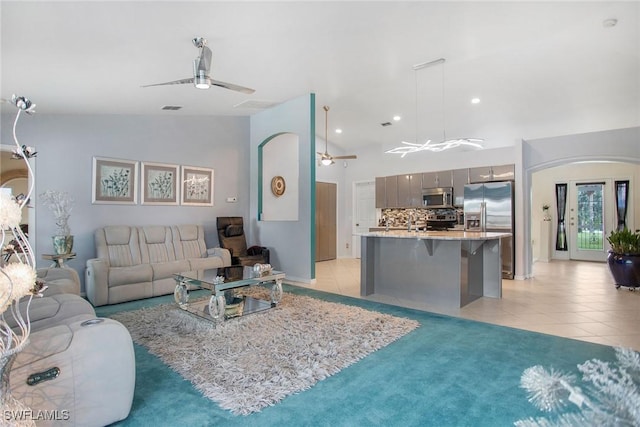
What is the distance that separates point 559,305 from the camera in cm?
439

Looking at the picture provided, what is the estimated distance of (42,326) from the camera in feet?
7.14

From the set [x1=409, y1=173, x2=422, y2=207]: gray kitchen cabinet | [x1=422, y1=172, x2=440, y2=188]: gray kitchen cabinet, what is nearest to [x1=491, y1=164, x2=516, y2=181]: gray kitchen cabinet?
[x1=422, y1=172, x2=440, y2=188]: gray kitchen cabinet

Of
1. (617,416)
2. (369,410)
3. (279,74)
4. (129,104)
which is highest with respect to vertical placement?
(279,74)

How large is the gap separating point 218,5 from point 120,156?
3.51 m

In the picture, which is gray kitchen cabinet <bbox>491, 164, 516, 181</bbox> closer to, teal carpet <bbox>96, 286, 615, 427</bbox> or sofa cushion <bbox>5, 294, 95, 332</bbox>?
teal carpet <bbox>96, 286, 615, 427</bbox>

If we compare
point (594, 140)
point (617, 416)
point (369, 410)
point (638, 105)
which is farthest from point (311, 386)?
point (638, 105)

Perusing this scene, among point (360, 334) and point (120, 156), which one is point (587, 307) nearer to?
point (360, 334)

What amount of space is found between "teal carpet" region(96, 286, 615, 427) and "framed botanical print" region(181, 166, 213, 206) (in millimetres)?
3528

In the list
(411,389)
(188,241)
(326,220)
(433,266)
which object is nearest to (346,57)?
(433,266)

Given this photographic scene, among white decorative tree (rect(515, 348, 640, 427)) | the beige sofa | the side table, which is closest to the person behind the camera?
white decorative tree (rect(515, 348, 640, 427))

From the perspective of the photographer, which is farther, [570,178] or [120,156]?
[570,178]

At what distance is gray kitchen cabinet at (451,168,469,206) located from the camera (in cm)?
703

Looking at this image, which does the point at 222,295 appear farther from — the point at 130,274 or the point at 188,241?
the point at 188,241

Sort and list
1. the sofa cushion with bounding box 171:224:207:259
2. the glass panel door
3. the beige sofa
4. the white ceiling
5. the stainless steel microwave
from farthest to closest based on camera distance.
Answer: the glass panel door, the stainless steel microwave, the sofa cushion with bounding box 171:224:207:259, the white ceiling, the beige sofa
